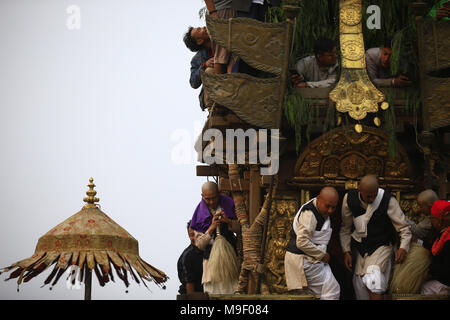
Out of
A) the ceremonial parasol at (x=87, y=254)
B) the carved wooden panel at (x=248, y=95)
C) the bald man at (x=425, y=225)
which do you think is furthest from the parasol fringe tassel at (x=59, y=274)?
the bald man at (x=425, y=225)

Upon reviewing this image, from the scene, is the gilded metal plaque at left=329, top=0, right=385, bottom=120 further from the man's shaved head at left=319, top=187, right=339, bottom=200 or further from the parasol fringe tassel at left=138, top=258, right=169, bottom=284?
the parasol fringe tassel at left=138, top=258, right=169, bottom=284

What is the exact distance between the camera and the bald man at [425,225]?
59.8ft

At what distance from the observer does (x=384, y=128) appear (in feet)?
62.7

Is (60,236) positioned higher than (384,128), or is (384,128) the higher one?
(384,128)

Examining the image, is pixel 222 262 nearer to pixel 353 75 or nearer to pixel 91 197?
pixel 91 197

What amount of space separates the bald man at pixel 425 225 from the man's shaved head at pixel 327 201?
1335mm

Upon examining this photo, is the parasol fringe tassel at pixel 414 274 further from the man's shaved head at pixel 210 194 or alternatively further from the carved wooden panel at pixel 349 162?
the man's shaved head at pixel 210 194

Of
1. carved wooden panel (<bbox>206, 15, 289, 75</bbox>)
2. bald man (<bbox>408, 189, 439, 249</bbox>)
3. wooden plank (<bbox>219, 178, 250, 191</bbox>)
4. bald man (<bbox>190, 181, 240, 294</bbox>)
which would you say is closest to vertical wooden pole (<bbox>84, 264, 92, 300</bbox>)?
bald man (<bbox>190, 181, 240, 294</bbox>)

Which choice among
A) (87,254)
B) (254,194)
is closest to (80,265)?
(87,254)

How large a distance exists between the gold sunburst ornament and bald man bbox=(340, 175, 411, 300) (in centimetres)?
129
